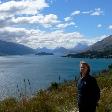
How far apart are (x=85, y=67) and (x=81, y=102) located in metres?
0.98

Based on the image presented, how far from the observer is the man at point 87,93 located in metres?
8.29

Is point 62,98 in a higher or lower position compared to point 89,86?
lower

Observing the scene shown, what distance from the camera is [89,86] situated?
831cm

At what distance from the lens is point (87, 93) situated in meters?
8.41

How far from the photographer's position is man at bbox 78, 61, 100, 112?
27.2 ft

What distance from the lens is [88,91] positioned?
27.5ft

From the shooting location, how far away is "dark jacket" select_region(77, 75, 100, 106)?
27.2 feet

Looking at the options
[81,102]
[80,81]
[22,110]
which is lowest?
[22,110]

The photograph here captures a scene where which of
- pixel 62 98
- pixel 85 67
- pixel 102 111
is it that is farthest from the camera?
pixel 62 98

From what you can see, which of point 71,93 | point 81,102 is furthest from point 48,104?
point 81,102

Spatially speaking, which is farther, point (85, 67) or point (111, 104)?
point (111, 104)

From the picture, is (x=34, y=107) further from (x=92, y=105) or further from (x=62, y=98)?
(x=92, y=105)

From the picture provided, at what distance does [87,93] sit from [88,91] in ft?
0.20

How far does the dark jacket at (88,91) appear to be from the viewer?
8.29m
